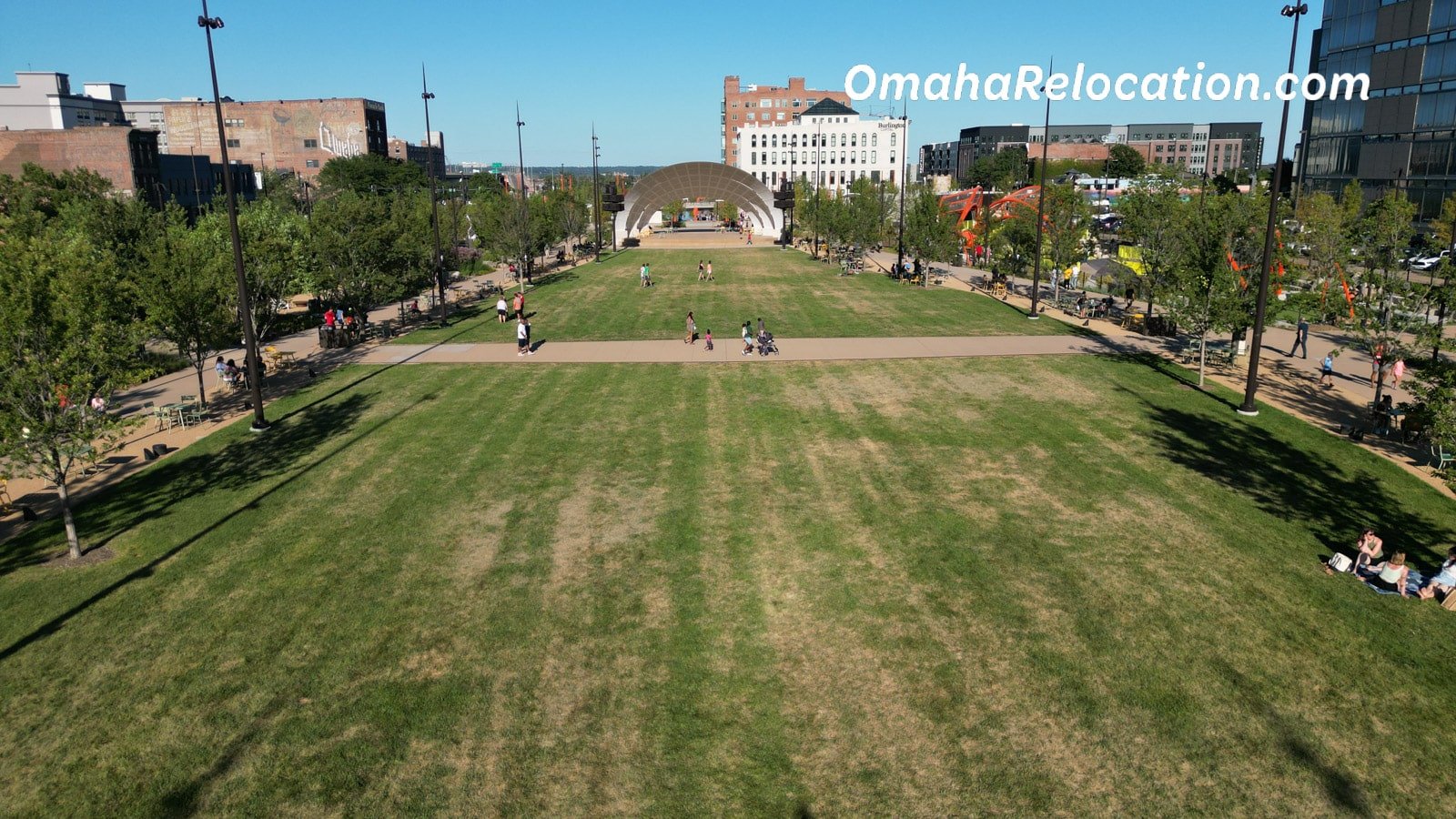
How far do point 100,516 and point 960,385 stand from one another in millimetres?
22316

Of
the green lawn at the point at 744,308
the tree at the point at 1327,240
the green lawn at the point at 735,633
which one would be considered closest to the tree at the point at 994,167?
the green lawn at the point at 744,308

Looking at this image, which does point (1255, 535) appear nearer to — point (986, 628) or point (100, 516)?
point (986, 628)

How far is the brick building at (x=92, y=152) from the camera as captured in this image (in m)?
79.0

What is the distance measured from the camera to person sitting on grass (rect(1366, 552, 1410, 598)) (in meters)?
13.1

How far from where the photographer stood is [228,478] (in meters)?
18.7

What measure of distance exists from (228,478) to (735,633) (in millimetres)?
13257

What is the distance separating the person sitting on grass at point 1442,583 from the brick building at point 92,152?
9255cm

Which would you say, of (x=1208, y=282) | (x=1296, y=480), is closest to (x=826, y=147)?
(x=1208, y=282)

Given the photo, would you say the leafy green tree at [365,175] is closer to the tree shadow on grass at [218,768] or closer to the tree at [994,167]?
the tree at [994,167]

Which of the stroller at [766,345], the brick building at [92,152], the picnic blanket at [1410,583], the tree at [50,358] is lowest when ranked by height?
the picnic blanket at [1410,583]

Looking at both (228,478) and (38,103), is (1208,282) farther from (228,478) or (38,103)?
(38,103)

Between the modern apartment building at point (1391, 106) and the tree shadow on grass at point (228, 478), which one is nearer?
the tree shadow on grass at point (228, 478)

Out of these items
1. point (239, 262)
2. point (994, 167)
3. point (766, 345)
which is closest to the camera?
point (239, 262)

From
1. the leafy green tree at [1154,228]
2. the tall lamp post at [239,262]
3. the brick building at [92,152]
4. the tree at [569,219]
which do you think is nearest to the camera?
the tall lamp post at [239,262]
